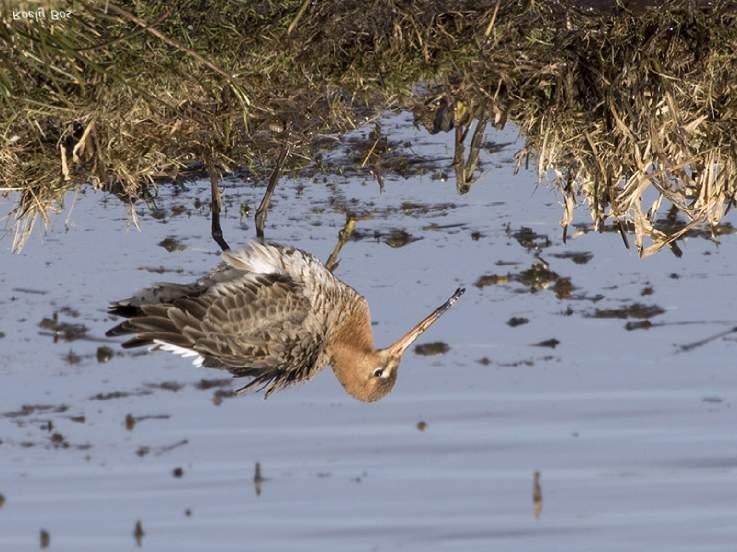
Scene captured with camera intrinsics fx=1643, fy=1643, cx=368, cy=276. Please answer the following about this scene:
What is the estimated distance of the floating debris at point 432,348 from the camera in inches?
318

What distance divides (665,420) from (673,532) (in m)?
0.93

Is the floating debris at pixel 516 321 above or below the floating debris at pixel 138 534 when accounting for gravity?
above

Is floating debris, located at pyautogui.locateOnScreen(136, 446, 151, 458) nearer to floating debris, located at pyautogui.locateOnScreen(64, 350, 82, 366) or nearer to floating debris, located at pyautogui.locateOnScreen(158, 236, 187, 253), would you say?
floating debris, located at pyautogui.locateOnScreen(64, 350, 82, 366)

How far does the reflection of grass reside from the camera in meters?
7.82

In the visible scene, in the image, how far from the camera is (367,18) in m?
Answer: 8.01

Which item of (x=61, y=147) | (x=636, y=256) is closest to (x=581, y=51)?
(x=636, y=256)

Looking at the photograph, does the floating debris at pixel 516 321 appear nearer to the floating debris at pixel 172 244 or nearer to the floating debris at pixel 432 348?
the floating debris at pixel 432 348

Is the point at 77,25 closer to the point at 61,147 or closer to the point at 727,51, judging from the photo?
the point at 61,147

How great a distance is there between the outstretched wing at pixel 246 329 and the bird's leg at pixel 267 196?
0.62 meters

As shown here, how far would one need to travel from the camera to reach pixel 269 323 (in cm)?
830

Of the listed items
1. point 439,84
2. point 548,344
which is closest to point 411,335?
point 548,344

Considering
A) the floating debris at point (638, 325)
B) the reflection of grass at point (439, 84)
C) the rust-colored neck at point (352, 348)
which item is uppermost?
the reflection of grass at point (439, 84)

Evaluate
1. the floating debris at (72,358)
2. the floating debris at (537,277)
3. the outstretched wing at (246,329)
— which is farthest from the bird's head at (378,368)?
the floating debris at (72,358)

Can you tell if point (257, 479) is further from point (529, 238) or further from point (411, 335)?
point (529, 238)
